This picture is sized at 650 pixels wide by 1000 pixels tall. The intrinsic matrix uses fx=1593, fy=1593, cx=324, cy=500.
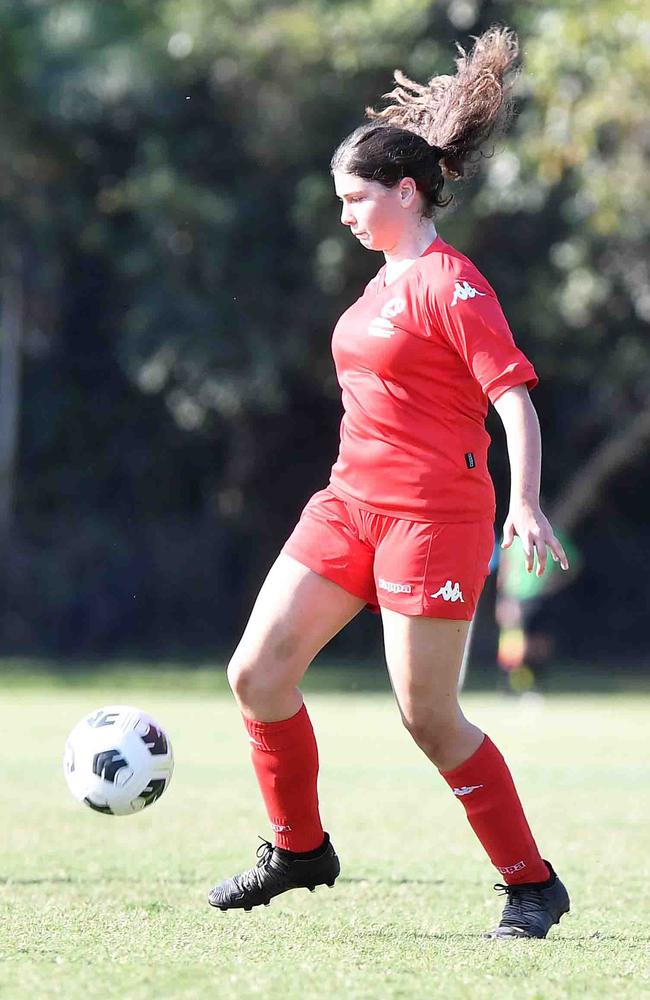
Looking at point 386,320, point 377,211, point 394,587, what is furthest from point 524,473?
point 377,211

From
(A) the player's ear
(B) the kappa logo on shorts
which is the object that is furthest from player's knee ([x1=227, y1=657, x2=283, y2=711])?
(A) the player's ear

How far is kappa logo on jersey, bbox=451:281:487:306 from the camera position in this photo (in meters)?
4.64

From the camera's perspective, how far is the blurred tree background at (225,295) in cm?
1919

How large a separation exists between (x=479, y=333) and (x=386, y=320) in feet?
1.03

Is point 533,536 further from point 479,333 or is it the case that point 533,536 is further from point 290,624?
point 290,624

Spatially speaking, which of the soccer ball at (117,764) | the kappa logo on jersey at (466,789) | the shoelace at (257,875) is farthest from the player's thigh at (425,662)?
the soccer ball at (117,764)

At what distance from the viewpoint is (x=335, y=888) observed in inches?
228

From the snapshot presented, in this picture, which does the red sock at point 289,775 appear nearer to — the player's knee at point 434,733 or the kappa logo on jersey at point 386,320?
the player's knee at point 434,733

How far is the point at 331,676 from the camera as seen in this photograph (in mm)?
20594

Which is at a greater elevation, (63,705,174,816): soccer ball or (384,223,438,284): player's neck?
(384,223,438,284): player's neck

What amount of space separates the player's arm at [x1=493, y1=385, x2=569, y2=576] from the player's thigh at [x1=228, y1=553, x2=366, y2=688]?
2.05ft

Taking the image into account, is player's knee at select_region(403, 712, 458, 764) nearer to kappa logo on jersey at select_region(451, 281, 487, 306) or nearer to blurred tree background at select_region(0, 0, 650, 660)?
kappa logo on jersey at select_region(451, 281, 487, 306)

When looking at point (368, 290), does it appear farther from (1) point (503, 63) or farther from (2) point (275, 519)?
(2) point (275, 519)

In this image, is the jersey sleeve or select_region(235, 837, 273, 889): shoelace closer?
the jersey sleeve
